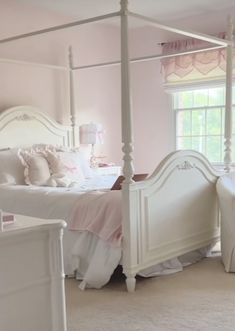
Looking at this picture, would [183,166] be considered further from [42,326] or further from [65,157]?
[42,326]

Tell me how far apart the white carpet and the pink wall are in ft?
7.90

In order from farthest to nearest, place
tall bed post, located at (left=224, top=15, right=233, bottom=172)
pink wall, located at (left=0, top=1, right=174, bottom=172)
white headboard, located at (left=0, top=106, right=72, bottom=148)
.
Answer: pink wall, located at (left=0, top=1, right=174, bottom=172) → white headboard, located at (left=0, top=106, right=72, bottom=148) → tall bed post, located at (left=224, top=15, right=233, bottom=172)

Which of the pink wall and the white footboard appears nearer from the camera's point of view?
the white footboard

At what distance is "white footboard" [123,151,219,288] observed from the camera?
3475 millimetres

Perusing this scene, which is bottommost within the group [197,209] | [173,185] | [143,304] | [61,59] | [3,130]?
[143,304]

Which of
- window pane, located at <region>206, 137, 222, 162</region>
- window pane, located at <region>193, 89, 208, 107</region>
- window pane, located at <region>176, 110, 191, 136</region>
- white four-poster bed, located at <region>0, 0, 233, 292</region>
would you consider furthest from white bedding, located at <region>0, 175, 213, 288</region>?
window pane, located at <region>193, 89, 208, 107</region>

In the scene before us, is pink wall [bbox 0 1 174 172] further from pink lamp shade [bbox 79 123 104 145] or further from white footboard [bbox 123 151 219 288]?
white footboard [bbox 123 151 219 288]

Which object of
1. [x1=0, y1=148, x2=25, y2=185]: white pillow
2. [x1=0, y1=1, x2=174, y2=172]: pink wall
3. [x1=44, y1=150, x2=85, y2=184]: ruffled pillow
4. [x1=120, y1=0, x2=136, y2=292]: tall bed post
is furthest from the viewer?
[x1=0, y1=1, x2=174, y2=172]: pink wall

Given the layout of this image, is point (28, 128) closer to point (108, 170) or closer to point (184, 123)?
point (108, 170)

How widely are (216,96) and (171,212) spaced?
2.38 m

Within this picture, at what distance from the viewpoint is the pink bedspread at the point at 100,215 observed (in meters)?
3.48

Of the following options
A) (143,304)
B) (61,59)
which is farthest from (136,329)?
(61,59)

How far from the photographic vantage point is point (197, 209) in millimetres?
4188

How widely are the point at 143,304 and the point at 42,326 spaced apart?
1454 mm
